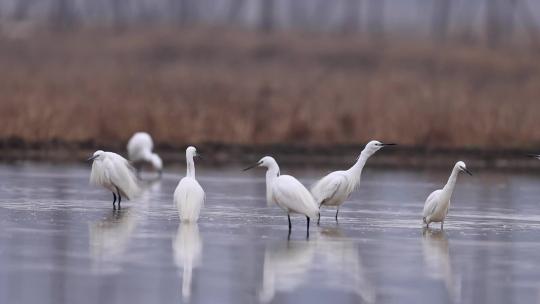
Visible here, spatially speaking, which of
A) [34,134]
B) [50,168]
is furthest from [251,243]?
[34,134]

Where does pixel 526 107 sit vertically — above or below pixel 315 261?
above

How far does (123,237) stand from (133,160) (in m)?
10.9

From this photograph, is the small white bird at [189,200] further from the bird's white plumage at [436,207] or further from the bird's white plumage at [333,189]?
the bird's white plumage at [436,207]

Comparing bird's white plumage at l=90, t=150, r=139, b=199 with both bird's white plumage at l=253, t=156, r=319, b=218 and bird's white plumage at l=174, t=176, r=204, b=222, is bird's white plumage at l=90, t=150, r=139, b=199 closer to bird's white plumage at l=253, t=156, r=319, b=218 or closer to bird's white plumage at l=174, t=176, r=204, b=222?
bird's white plumage at l=174, t=176, r=204, b=222

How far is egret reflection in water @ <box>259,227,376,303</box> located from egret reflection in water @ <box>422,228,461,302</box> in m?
0.60

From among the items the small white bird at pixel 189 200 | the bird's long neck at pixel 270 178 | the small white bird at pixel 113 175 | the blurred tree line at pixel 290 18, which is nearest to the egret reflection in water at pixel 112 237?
the small white bird at pixel 113 175

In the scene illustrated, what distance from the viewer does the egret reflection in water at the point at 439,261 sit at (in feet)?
31.0

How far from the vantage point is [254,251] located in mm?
11133

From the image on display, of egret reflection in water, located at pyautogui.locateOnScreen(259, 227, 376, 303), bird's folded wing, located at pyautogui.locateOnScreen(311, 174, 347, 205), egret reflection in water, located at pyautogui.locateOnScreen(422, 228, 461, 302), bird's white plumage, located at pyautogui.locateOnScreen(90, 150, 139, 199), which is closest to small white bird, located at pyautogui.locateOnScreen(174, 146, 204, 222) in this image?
egret reflection in water, located at pyautogui.locateOnScreen(259, 227, 376, 303)

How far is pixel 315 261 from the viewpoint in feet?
34.7

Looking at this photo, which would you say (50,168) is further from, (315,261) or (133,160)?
(315,261)

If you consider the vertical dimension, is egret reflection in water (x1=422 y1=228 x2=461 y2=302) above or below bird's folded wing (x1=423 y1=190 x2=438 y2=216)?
below

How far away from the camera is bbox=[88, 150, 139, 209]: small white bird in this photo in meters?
15.0

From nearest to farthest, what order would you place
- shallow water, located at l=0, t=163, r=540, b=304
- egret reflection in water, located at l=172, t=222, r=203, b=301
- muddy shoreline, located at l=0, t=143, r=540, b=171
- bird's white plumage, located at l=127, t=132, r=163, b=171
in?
shallow water, located at l=0, t=163, r=540, b=304 → egret reflection in water, located at l=172, t=222, r=203, b=301 → bird's white plumage, located at l=127, t=132, r=163, b=171 → muddy shoreline, located at l=0, t=143, r=540, b=171
